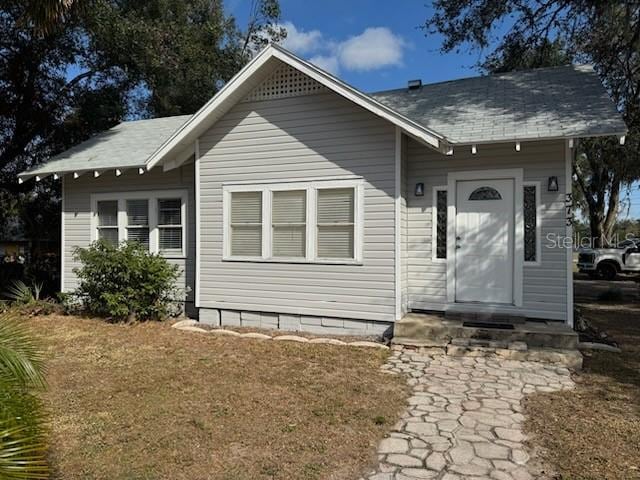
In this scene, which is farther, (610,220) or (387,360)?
(610,220)

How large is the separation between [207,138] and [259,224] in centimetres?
199

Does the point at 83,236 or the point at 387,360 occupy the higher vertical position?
the point at 83,236

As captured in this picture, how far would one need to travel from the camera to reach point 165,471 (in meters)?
3.42

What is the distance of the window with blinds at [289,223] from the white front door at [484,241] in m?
2.62

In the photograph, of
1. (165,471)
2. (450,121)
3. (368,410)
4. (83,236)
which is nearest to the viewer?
(165,471)

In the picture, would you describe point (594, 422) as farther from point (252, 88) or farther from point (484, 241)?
point (252, 88)

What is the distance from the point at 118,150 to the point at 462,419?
366 inches

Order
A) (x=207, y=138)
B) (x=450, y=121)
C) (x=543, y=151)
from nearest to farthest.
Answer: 1. (x=543, y=151)
2. (x=450, y=121)
3. (x=207, y=138)

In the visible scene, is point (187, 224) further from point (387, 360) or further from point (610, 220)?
point (610, 220)

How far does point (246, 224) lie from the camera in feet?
28.0

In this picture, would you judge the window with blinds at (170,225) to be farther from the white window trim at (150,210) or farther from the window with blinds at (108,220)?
the window with blinds at (108,220)

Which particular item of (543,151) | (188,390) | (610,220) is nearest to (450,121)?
(543,151)

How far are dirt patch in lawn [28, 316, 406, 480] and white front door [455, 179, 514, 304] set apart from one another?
2.15 m

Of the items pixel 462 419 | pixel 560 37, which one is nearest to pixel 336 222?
pixel 462 419
